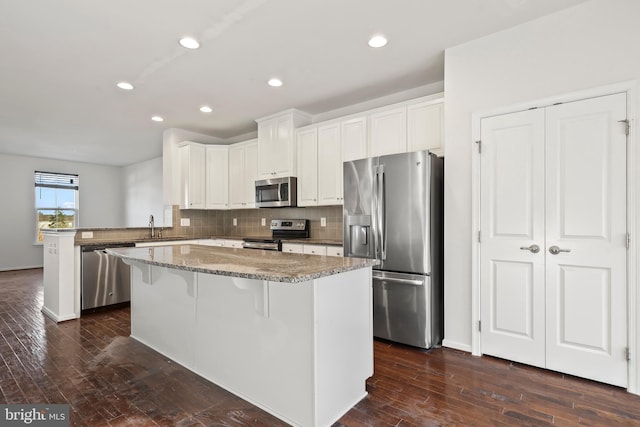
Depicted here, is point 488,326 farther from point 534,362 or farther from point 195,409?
point 195,409

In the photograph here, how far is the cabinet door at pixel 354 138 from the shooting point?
3896 mm

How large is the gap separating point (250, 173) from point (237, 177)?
0.35 meters

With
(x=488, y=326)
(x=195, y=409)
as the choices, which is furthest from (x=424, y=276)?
(x=195, y=409)

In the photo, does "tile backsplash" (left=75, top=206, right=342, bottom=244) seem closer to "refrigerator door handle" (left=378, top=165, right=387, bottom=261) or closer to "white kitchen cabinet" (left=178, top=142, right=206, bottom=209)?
"white kitchen cabinet" (left=178, top=142, right=206, bottom=209)

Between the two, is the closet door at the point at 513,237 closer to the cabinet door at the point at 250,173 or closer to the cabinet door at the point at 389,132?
the cabinet door at the point at 389,132

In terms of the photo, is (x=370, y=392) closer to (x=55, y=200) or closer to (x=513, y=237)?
(x=513, y=237)

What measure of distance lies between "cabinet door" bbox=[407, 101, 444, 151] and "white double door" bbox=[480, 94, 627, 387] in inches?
22.8

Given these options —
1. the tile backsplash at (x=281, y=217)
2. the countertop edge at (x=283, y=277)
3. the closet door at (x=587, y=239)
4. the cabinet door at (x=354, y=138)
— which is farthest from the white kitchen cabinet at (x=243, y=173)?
the closet door at (x=587, y=239)

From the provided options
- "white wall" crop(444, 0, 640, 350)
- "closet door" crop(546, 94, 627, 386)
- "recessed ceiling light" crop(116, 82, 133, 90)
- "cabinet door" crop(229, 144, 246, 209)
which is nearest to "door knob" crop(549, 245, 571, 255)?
"closet door" crop(546, 94, 627, 386)

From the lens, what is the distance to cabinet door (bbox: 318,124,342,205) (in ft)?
13.6

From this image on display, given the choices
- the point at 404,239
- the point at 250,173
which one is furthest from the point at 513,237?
the point at 250,173

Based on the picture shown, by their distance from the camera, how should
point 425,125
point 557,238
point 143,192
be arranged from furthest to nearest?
point 143,192 → point 425,125 → point 557,238

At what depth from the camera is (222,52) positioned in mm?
2988

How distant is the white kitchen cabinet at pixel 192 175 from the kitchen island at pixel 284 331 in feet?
10.4
